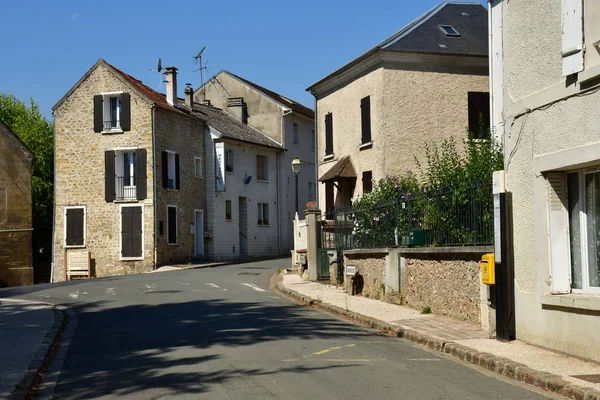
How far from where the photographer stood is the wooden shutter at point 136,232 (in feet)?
118

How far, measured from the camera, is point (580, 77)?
8938 millimetres

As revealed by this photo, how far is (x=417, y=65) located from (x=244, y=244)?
1862 centimetres

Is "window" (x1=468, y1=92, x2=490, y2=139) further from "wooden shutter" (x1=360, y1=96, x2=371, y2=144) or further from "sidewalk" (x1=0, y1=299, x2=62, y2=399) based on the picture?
"sidewalk" (x1=0, y1=299, x2=62, y2=399)

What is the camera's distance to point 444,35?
93.7ft

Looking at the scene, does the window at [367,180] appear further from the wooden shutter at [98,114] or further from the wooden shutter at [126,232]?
the wooden shutter at [98,114]

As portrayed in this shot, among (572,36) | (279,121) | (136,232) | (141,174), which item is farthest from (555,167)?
(279,121)

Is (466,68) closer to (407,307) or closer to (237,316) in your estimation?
(407,307)

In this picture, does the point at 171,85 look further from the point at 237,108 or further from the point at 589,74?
the point at 589,74

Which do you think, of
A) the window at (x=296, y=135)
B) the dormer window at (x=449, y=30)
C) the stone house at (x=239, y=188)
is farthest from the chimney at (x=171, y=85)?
the dormer window at (x=449, y=30)

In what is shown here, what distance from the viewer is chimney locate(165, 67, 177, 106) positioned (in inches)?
1561

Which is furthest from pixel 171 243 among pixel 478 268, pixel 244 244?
pixel 478 268

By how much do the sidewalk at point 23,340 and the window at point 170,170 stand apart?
1885cm

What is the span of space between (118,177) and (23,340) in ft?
85.9

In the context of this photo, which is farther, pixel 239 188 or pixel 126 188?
pixel 239 188
